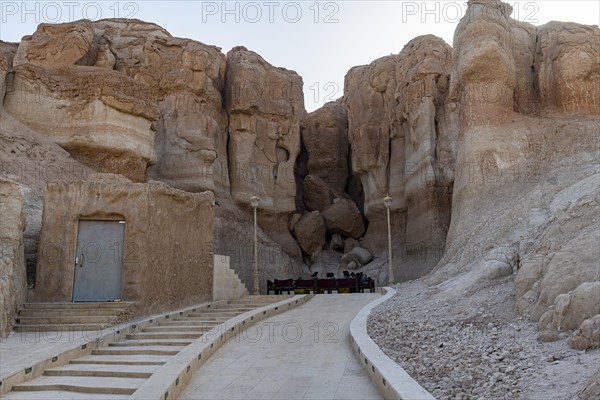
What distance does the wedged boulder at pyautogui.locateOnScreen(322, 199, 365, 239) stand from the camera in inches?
1400

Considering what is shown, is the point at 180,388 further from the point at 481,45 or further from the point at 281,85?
the point at 281,85

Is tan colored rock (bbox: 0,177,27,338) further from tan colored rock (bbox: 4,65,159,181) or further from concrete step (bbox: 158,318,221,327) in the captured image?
tan colored rock (bbox: 4,65,159,181)

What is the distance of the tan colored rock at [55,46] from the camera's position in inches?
1101

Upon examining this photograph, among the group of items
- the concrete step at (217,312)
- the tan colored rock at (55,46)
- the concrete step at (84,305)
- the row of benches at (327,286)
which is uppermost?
the tan colored rock at (55,46)

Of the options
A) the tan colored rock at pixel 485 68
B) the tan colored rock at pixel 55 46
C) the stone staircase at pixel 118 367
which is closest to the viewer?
the stone staircase at pixel 118 367

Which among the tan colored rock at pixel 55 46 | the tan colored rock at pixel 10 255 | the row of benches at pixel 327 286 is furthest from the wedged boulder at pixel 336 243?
the tan colored rock at pixel 10 255

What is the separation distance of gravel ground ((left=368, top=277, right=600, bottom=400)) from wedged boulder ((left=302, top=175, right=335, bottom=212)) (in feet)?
86.6

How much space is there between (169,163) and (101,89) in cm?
671

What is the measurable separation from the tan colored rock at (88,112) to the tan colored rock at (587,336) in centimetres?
2095

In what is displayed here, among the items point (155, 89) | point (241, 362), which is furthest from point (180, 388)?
point (155, 89)

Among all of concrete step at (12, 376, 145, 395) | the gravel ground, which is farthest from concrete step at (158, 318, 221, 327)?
concrete step at (12, 376, 145, 395)

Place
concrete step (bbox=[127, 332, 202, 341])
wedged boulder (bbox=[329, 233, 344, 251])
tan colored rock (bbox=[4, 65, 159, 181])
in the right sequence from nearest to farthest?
concrete step (bbox=[127, 332, 202, 341]), tan colored rock (bbox=[4, 65, 159, 181]), wedged boulder (bbox=[329, 233, 344, 251])

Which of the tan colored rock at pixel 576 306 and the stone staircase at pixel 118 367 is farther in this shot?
the stone staircase at pixel 118 367

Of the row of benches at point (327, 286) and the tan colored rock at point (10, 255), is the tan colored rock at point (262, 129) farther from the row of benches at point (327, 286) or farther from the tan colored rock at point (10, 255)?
the tan colored rock at point (10, 255)
